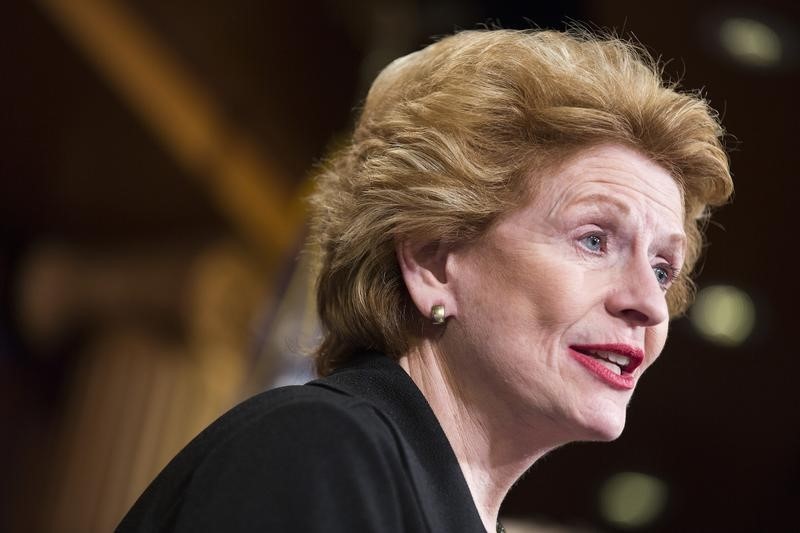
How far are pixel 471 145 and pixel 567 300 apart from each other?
0.83 feet

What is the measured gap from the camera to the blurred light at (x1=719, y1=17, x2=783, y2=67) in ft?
7.07

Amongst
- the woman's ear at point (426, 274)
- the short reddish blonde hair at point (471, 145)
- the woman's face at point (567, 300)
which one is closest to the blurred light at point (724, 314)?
the short reddish blonde hair at point (471, 145)

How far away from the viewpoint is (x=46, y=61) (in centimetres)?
348

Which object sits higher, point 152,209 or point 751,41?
point 751,41

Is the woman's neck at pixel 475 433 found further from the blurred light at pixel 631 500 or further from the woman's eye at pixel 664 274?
the blurred light at pixel 631 500

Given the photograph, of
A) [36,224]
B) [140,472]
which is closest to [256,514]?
[140,472]

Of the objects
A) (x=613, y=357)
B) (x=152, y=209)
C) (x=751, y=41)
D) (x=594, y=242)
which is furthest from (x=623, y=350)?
(x=152, y=209)

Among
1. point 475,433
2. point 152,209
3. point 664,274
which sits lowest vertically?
point 152,209

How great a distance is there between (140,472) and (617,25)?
2.47 meters

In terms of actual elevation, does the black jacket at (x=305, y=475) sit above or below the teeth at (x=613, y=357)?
above

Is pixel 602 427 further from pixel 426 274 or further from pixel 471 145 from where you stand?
pixel 471 145

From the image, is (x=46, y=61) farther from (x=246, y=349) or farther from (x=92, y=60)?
(x=246, y=349)

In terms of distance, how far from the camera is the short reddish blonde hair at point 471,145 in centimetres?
145

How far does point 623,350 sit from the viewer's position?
1394 mm
